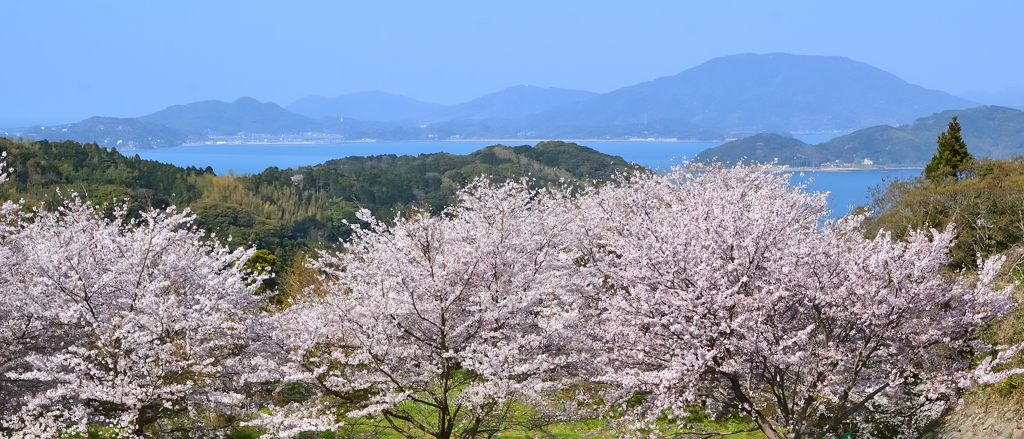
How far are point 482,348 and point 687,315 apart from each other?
8.23ft

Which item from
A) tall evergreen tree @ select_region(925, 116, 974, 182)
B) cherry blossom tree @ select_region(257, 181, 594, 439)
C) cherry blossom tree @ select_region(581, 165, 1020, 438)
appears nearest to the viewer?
cherry blossom tree @ select_region(581, 165, 1020, 438)

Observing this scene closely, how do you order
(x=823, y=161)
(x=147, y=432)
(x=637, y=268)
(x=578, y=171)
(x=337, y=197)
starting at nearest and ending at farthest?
(x=637, y=268), (x=147, y=432), (x=337, y=197), (x=578, y=171), (x=823, y=161)

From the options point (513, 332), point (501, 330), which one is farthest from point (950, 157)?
point (501, 330)

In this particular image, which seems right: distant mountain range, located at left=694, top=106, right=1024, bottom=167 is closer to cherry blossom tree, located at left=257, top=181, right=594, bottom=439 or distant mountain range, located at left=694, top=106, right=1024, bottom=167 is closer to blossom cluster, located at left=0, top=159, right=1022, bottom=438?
blossom cluster, located at left=0, top=159, right=1022, bottom=438

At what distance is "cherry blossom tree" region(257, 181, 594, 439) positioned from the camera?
941cm

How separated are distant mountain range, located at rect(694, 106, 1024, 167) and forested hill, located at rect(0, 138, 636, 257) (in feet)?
165

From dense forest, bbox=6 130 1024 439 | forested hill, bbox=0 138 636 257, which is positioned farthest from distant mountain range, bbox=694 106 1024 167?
dense forest, bbox=6 130 1024 439

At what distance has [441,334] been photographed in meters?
9.78

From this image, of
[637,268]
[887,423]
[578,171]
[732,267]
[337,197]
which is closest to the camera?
[732,267]

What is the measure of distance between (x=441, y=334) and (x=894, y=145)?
7261 inches

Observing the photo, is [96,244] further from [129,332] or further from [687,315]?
[687,315]

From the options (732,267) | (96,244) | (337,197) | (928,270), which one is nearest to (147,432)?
(96,244)

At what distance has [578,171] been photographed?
118 m

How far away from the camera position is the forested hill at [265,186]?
59719mm
